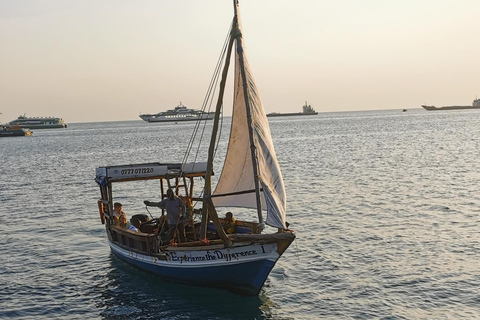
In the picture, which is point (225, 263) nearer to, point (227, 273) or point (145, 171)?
point (227, 273)

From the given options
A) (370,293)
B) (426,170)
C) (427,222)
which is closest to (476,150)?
(426,170)

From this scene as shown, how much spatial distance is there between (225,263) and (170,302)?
8.35 ft

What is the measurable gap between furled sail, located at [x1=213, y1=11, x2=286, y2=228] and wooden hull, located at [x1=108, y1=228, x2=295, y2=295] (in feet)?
3.65

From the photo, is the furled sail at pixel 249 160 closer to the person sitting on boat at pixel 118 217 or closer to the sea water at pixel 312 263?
the sea water at pixel 312 263

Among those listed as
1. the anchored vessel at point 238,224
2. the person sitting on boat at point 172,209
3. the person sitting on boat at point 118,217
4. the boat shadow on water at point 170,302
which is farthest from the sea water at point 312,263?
the person sitting on boat at point 172,209

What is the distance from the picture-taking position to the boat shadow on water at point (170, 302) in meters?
18.5

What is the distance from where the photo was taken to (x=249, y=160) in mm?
19891

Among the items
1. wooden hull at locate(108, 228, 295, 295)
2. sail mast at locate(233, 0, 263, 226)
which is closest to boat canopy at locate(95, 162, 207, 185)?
wooden hull at locate(108, 228, 295, 295)

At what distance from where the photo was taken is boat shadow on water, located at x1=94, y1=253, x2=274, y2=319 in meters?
18.5

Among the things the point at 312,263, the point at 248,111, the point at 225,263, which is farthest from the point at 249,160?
the point at 312,263

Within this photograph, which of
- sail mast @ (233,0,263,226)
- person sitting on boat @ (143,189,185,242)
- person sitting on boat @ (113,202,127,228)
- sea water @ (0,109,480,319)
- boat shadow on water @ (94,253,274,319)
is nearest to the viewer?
sail mast @ (233,0,263,226)

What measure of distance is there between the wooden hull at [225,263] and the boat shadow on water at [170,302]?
1.09ft

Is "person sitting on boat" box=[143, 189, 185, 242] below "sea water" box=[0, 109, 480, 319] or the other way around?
the other way around

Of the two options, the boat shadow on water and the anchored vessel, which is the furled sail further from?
the boat shadow on water
